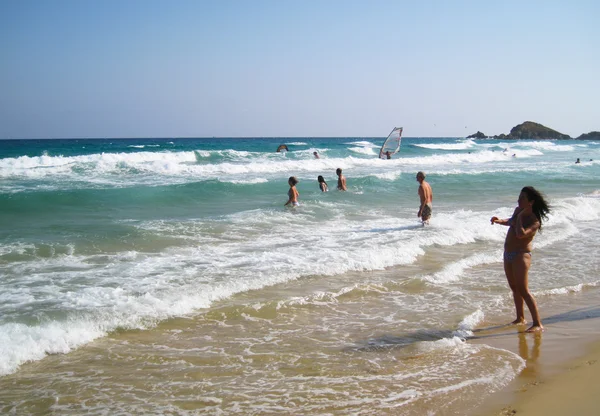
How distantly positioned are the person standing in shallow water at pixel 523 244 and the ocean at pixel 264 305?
1.71 feet

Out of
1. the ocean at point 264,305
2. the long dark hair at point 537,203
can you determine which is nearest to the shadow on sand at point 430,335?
the ocean at point 264,305

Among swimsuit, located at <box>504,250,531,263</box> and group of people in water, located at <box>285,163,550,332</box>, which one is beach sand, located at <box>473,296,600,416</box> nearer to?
group of people in water, located at <box>285,163,550,332</box>

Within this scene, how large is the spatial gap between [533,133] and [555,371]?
434ft

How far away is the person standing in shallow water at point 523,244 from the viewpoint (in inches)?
206

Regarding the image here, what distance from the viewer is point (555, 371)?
4297mm

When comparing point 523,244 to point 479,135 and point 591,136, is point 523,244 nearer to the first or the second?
point 591,136

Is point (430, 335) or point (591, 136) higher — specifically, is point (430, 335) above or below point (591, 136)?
below

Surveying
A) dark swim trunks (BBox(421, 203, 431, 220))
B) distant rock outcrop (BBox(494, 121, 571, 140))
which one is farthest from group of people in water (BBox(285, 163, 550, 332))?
distant rock outcrop (BBox(494, 121, 571, 140))

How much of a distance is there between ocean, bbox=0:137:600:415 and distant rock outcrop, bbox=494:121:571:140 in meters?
118

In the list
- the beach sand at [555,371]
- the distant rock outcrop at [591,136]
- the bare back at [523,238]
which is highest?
the distant rock outcrop at [591,136]

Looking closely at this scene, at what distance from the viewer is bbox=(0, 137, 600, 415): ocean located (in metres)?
4.00

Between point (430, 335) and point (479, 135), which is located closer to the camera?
point (430, 335)

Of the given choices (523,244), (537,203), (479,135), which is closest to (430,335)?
(523,244)

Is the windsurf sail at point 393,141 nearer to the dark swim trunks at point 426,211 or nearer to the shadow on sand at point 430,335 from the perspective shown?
the dark swim trunks at point 426,211
